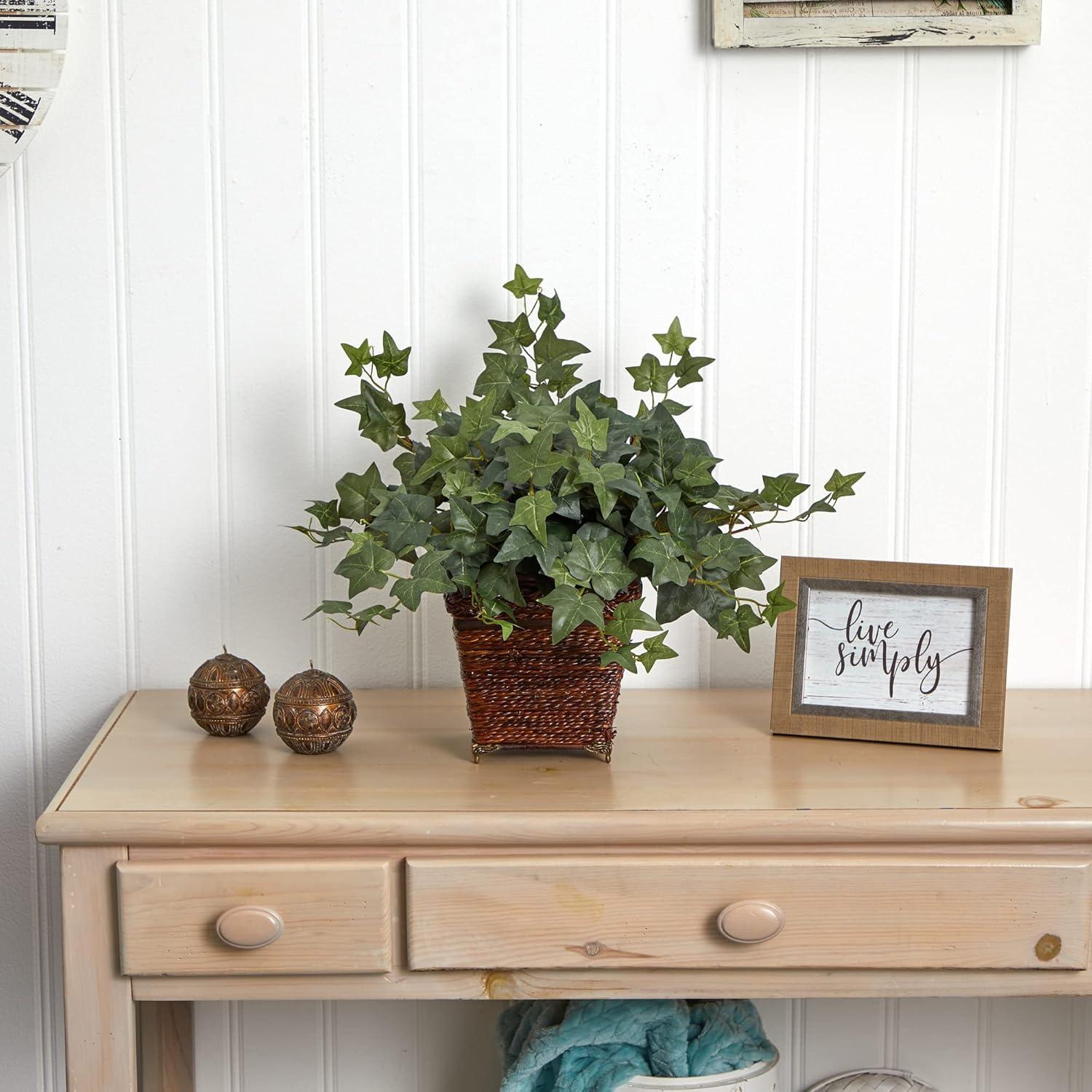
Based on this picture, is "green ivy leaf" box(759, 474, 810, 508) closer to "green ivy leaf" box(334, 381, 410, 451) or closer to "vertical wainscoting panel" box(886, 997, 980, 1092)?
"green ivy leaf" box(334, 381, 410, 451)

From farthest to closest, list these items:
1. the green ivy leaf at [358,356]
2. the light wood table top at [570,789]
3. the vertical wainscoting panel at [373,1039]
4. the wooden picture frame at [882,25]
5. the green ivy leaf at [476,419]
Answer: the vertical wainscoting panel at [373,1039], the wooden picture frame at [882,25], the green ivy leaf at [358,356], the green ivy leaf at [476,419], the light wood table top at [570,789]

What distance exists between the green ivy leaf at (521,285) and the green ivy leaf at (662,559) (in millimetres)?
344

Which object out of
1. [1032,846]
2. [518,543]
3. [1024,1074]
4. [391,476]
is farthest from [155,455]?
[1024,1074]

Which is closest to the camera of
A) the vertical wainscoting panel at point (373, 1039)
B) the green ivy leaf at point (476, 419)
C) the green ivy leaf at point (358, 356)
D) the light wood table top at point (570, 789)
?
the light wood table top at point (570, 789)

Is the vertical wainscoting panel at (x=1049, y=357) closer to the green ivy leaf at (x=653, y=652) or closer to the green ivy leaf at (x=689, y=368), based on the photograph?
the green ivy leaf at (x=689, y=368)

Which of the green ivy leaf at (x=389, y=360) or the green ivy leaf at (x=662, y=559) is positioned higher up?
the green ivy leaf at (x=389, y=360)

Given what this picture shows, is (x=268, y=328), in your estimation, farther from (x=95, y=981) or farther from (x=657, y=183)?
(x=95, y=981)

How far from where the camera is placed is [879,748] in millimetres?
1051

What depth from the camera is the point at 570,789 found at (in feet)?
3.00

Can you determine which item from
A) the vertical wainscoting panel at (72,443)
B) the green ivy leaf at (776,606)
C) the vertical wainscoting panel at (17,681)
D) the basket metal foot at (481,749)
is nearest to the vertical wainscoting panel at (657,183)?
the green ivy leaf at (776,606)

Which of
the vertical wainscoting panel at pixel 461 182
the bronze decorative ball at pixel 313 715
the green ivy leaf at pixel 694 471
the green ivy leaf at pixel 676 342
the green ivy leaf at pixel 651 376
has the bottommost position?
the bronze decorative ball at pixel 313 715

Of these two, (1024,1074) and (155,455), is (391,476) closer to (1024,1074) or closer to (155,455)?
(155,455)

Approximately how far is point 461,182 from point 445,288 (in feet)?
0.39

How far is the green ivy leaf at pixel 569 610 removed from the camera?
0.87 metres
